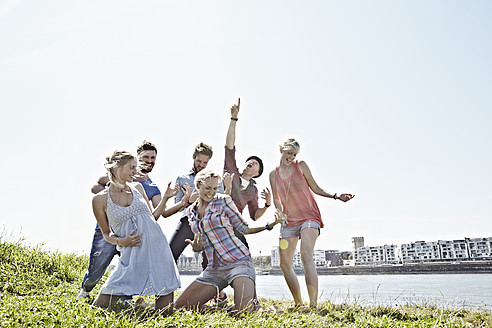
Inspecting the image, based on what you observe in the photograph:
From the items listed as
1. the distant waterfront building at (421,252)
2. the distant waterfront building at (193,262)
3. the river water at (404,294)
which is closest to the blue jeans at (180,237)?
the distant waterfront building at (193,262)

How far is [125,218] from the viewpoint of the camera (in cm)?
400

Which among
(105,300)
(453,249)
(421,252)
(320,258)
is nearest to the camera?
(105,300)

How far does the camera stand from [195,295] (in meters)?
4.39

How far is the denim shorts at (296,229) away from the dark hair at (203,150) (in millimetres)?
1652

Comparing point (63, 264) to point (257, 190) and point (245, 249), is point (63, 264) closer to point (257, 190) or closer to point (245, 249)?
point (257, 190)

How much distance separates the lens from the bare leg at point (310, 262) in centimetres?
510

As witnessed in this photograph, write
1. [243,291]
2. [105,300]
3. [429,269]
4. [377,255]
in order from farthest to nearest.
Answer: [377,255], [429,269], [243,291], [105,300]

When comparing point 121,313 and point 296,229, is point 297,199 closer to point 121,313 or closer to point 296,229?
point 296,229

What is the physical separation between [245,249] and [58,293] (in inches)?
130

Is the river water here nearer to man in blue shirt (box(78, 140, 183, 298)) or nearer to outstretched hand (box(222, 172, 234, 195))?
man in blue shirt (box(78, 140, 183, 298))

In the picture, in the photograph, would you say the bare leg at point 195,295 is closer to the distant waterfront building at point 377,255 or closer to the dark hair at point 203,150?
the dark hair at point 203,150

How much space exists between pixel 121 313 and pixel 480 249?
6758 inches

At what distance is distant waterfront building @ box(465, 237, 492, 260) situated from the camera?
140 m

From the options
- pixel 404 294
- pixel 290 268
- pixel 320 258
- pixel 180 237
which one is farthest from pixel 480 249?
pixel 180 237
